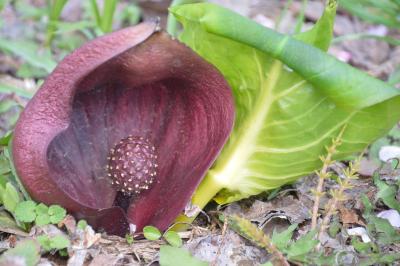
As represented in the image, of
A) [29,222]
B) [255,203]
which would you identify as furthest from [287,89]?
[29,222]

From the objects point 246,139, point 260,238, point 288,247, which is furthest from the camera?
point 246,139

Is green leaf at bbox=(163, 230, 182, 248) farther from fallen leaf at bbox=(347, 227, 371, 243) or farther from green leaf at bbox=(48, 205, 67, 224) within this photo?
fallen leaf at bbox=(347, 227, 371, 243)

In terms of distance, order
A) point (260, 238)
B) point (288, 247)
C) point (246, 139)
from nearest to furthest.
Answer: point (260, 238) → point (288, 247) → point (246, 139)

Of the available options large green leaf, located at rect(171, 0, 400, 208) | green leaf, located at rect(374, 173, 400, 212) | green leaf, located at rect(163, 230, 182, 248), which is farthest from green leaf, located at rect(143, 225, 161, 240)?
green leaf, located at rect(374, 173, 400, 212)

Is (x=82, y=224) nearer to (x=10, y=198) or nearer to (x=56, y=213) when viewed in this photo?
(x=56, y=213)

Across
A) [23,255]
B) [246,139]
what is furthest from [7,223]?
[246,139]

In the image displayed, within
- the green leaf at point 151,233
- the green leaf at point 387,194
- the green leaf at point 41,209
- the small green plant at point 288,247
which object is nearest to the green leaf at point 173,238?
the green leaf at point 151,233

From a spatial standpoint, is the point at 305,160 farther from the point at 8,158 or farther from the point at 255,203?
the point at 8,158
